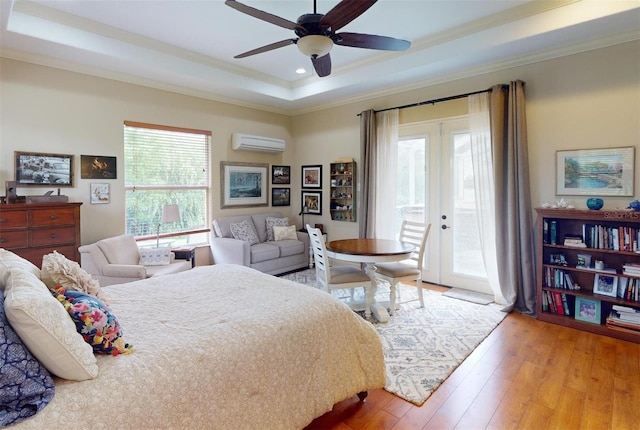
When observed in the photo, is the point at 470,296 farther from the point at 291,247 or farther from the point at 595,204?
the point at 291,247

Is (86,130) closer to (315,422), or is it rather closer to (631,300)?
(315,422)

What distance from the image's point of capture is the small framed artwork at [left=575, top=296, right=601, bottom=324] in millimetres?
3338

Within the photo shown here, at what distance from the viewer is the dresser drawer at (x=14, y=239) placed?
319cm

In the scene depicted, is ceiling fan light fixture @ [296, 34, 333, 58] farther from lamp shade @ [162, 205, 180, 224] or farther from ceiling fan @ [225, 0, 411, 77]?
lamp shade @ [162, 205, 180, 224]

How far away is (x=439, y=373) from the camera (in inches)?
101

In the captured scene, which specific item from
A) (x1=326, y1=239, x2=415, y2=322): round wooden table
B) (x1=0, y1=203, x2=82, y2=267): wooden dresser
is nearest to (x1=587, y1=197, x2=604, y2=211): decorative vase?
(x1=326, y1=239, x2=415, y2=322): round wooden table

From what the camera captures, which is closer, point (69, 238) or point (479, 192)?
point (69, 238)

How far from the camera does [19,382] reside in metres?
1.11

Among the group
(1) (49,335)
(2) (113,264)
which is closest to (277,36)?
(2) (113,264)

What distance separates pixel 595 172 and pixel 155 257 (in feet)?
16.3

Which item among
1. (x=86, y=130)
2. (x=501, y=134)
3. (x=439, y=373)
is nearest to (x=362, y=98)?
(x=501, y=134)

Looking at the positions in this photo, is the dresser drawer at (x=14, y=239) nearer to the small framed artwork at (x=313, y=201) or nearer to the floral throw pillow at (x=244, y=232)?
the floral throw pillow at (x=244, y=232)

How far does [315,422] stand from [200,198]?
13.4 feet

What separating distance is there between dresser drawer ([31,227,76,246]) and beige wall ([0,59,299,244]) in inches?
24.6
